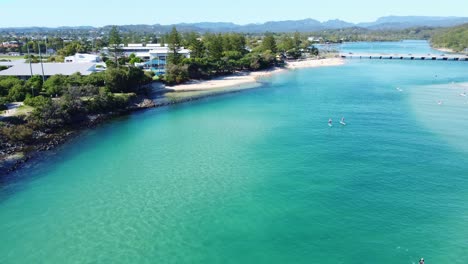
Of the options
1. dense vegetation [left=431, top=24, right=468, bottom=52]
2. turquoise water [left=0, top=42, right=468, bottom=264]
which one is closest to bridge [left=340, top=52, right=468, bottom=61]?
dense vegetation [left=431, top=24, right=468, bottom=52]

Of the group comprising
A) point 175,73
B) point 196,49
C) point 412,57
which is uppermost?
point 196,49

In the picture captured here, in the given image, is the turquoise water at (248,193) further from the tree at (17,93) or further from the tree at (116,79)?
the tree at (17,93)

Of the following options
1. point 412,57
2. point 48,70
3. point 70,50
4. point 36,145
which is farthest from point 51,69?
point 412,57

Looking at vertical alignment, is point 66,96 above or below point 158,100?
above

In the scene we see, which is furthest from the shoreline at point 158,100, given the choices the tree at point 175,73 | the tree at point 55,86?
the tree at point 55,86

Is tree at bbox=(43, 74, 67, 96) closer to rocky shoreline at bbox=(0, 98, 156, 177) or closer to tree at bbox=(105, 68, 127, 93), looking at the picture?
tree at bbox=(105, 68, 127, 93)

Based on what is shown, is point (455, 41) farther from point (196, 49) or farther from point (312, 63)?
point (196, 49)
